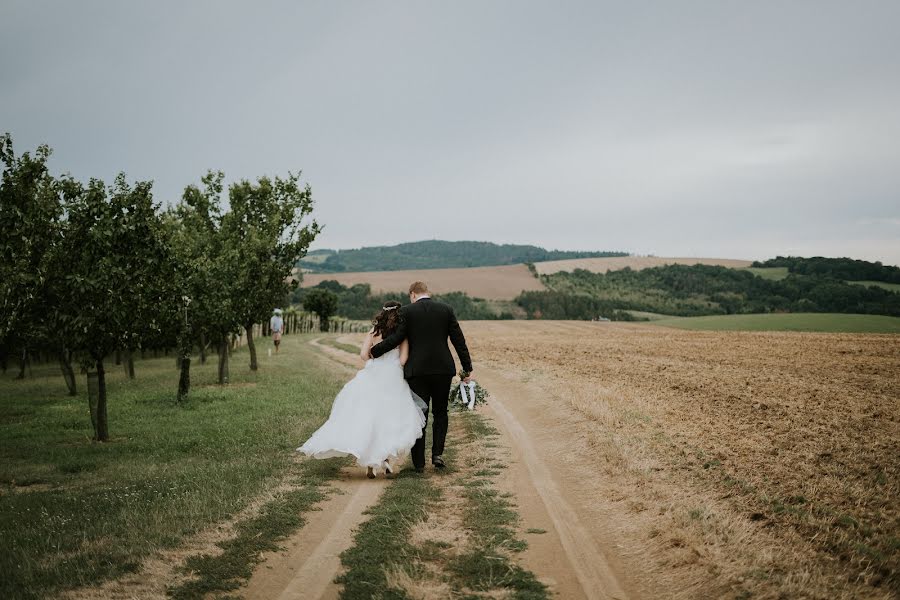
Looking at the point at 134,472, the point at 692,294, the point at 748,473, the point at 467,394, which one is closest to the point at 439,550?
the point at 748,473

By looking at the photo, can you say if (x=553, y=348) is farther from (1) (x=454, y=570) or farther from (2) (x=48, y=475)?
(1) (x=454, y=570)

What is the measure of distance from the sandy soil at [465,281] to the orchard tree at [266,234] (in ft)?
198

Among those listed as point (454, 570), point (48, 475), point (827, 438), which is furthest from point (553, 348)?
point (454, 570)

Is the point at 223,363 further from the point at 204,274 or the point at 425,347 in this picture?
the point at 425,347

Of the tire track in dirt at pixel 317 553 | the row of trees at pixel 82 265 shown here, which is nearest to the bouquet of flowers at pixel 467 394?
the tire track in dirt at pixel 317 553

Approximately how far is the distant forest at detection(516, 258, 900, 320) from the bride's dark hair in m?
72.1

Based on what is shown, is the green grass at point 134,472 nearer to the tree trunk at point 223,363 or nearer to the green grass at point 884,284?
the tree trunk at point 223,363

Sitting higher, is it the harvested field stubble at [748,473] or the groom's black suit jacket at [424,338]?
the groom's black suit jacket at [424,338]

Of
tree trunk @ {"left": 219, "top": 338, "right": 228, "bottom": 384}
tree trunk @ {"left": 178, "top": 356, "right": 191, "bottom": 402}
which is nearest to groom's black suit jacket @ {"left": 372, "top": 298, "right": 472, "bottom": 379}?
tree trunk @ {"left": 178, "top": 356, "right": 191, "bottom": 402}

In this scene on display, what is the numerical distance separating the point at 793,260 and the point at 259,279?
9374cm

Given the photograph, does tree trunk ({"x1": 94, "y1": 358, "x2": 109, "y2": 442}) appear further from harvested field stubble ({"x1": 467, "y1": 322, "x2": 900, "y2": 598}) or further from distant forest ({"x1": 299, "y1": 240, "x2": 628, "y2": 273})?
distant forest ({"x1": 299, "y1": 240, "x2": 628, "y2": 273})

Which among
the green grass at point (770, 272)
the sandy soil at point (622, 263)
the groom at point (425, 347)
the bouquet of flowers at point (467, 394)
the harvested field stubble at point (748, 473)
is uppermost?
the sandy soil at point (622, 263)

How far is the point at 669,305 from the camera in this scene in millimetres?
87750

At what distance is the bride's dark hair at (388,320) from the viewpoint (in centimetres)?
978
